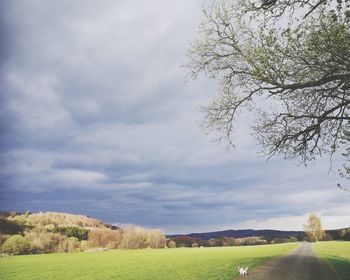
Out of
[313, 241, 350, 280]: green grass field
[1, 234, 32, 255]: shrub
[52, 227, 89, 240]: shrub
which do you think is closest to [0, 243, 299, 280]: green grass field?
[313, 241, 350, 280]: green grass field

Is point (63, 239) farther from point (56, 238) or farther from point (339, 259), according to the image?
point (339, 259)

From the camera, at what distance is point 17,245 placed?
459 feet

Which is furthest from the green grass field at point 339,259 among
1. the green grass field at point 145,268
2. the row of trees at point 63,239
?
the row of trees at point 63,239

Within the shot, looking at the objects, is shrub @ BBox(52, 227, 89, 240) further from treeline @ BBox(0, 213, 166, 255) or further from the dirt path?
the dirt path

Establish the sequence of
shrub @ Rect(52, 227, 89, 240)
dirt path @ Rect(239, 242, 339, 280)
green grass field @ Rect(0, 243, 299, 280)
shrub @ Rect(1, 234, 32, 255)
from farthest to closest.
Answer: shrub @ Rect(52, 227, 89, 240)
shrub @ Rect(1, 234, 32, 255)
green grass field @ Rect(0, 243, 299, 280)
dirt path @ Rect(239, 242, 339, 280)

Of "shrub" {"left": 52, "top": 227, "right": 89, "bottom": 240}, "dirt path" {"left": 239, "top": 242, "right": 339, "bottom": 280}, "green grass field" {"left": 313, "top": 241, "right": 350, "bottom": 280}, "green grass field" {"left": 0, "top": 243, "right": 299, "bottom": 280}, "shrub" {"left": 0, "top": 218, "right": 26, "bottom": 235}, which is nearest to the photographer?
"dirt path" {"left": 239, "top": 242, "right": 339, "bottom": 280}

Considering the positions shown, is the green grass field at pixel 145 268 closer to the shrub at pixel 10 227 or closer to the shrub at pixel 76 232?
the shrub at pixel 10 227

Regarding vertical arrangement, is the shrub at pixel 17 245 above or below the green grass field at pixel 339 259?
above

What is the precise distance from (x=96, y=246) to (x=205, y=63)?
14605cm

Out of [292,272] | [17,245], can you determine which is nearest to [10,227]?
[17,245]

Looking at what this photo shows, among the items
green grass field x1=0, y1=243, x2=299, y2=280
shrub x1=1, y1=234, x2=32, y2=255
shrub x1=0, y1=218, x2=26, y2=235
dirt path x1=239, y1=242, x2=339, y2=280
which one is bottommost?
dirt path x1=239, y1=242, x2=339, y2=280

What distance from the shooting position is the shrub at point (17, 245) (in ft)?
447

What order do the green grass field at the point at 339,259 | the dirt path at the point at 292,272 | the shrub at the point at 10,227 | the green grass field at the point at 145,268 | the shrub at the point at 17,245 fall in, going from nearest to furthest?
the dirt path at the point at 292,272 < the green grass field at the point at 339,259 < the green grass field at the point at 145,268 < the shrub at the point at 10,227 < the shrub at the point at 17,245

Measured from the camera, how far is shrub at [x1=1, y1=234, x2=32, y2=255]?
13619cm
